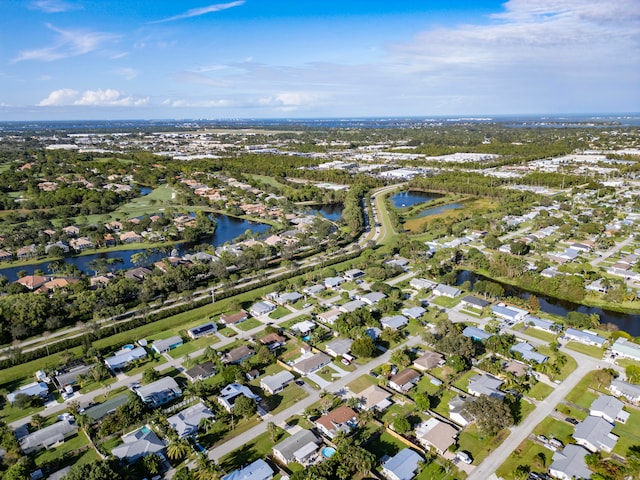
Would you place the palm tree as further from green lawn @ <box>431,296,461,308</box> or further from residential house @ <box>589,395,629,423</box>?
green lawn @ <box>431,296,461,308</box>

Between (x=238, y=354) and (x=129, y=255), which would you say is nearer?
(x=238, y=354)

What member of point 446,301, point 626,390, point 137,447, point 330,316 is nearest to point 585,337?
point 626,390

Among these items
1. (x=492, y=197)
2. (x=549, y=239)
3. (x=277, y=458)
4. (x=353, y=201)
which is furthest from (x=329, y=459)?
(x=492, y=197)

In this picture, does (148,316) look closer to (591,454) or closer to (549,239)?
(591,454)

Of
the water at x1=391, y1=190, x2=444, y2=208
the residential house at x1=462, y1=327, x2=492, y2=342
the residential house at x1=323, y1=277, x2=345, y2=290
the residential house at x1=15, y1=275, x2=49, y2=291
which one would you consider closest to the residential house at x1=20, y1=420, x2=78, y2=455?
the residential house at x1=15, y1=275, x2=49, y2=291

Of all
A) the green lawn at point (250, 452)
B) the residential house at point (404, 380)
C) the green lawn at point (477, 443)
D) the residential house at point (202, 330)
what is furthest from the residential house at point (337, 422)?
the residential house at point (202, 330)

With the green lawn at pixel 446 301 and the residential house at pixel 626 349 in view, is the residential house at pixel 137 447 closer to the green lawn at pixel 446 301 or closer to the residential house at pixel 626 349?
the green lawn at pixel 446 301

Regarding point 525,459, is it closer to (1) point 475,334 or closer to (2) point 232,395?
(1) point 475,334
